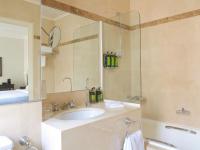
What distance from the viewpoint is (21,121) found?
1.28 meters

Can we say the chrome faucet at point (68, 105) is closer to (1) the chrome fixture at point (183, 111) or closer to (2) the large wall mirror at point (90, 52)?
(2) the large wall mirror at point (90, 52)

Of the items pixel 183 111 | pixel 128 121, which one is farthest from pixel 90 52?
pixel 183 111

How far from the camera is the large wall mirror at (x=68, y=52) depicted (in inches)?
69.3

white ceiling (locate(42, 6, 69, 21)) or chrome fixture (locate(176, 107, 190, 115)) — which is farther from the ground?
white ceiling (locate(42, 6, 69, 21))

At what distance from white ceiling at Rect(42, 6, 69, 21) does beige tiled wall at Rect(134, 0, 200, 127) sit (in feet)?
5.15

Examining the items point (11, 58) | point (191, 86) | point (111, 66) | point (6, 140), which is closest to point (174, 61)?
point (191, 86)

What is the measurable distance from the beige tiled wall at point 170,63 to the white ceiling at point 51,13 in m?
1.57

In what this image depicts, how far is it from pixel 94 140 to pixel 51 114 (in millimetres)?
486

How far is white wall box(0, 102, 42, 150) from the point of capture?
122cm

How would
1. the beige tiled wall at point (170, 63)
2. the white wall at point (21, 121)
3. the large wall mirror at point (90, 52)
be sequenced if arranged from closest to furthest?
the white wall at point (21, 121), the large wall mirror at point (90, 52), the beige tiled wall at point (170, 63)

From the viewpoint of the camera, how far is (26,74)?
58.4 inches

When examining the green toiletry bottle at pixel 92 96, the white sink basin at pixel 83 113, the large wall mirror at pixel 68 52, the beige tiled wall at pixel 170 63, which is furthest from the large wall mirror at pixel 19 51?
the beige tiled wall at pixel 170 63

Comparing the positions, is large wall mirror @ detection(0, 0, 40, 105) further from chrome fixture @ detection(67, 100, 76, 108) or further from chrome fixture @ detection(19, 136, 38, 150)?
chrome fixture @ detection(67, 100, 76, 108)

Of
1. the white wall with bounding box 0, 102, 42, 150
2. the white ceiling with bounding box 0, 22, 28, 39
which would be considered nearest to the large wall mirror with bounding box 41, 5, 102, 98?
the white ceiling with bounding box 0, 22, 28, 39
